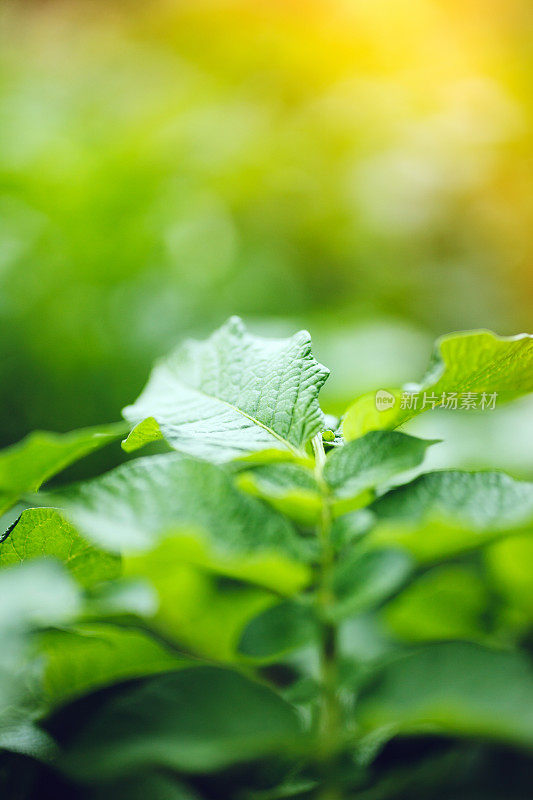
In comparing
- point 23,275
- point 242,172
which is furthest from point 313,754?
point 242,172

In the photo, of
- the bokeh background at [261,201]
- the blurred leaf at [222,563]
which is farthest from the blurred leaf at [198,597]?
the bokeh background at [261,201]

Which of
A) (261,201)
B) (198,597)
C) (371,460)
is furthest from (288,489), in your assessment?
(261,201)

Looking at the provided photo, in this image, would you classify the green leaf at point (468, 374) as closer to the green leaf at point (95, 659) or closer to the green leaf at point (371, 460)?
the green leaf at point (371, 460)

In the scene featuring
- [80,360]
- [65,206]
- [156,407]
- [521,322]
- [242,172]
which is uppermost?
[242,172]

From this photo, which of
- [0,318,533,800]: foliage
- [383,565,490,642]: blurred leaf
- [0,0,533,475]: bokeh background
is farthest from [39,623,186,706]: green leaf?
[0,0,533,475]: bokeh background

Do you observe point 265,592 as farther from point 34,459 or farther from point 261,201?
point 261,201

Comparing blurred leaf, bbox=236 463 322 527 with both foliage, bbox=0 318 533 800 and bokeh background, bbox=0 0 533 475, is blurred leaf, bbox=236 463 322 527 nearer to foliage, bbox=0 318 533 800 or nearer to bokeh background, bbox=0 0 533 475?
foliage, bbox=0 318 533 800

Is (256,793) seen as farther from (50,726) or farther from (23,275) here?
(23,275)
